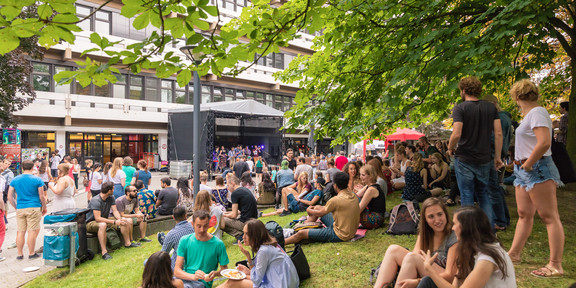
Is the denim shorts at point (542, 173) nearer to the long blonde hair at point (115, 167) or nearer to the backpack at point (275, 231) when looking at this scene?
the backpack at point (275, 231)

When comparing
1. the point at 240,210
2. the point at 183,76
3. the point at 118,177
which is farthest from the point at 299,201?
the point at 183,76

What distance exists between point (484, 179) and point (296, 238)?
3248 millimetres

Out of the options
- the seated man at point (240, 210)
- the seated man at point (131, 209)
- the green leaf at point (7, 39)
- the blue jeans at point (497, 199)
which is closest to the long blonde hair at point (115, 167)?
the seated man at point (131, 209)

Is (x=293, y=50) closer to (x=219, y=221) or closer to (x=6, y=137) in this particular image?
(x=6, y=137)

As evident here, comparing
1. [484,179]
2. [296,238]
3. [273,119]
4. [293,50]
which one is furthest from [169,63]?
[293,50]

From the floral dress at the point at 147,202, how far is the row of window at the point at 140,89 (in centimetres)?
1333

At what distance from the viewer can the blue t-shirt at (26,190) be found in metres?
7.43

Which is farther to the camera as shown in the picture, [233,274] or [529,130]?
[233,274]

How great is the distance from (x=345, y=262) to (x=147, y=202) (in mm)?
5749

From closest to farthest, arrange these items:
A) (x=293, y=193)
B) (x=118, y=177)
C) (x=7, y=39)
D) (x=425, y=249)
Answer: (x=7, y=39) → (x=425, y=249) → (x=118, y=177) → (x=293, y=193)

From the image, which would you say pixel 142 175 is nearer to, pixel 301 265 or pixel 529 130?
pixel 301 265

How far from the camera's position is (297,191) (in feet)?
35.4

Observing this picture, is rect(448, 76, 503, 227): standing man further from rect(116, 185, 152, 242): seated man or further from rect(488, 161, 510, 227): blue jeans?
rect(116, 185, 152, 242): seated man

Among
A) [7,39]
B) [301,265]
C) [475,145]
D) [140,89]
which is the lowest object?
[301,265]
